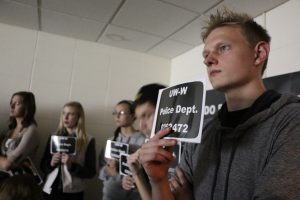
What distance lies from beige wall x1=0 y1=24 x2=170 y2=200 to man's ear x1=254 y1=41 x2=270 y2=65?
2.87 metres

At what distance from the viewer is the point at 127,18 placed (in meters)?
2.81

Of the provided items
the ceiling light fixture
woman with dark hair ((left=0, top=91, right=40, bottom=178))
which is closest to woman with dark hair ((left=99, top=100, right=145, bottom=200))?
woman with dark hair ((left=0, top=91, right=40, bottom=178))

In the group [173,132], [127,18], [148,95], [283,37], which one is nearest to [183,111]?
[173,132]

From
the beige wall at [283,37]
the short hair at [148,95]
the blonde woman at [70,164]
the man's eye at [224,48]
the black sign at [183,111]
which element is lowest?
the blonde woman at [70,164]

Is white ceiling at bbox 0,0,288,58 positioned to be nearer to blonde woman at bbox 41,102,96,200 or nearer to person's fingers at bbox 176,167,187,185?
blonde woman at bbox 41,102,96,200

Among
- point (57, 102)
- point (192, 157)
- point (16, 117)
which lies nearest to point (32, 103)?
point (16, 117)

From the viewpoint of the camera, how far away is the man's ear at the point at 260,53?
0.99 metres

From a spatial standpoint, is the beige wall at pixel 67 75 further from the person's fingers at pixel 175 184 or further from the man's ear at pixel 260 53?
the man's ear at pixel 260 53

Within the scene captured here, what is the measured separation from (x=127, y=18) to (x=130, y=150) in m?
1.49

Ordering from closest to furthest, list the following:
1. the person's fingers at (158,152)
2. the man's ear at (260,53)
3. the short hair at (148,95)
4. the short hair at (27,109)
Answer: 1. the person's fingers at (158,152)
2. the man's ear at (260,53)
3. the short hair at (148,95)
4. the short hair at (27,109)

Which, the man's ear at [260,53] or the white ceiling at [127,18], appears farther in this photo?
the white ceiling at [127,18]

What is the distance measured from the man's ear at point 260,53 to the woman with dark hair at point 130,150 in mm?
1338

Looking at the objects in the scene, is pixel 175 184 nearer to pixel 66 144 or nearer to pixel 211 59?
pixel 211 59

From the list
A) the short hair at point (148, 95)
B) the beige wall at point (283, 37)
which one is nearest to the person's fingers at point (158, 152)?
the short hair at point (148, 95)
